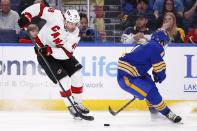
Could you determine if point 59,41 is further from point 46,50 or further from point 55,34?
point 46,50

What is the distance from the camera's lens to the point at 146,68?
4754 millimetres

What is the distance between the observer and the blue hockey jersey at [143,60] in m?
4.59

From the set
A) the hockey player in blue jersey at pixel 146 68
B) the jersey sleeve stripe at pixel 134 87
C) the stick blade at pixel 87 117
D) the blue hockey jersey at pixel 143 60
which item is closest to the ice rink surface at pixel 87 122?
the stick blade at pixel 87 117

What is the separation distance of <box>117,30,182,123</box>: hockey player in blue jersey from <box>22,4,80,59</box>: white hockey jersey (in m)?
0.58

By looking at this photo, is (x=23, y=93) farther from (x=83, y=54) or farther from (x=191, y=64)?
(x=191, y=64)

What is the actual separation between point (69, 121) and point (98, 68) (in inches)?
40.7

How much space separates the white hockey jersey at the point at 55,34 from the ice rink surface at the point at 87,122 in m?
0.72

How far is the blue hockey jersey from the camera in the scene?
4594 millimetres

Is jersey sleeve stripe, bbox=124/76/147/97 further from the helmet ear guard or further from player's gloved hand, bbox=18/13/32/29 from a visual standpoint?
player's gloved hand, bbox=18/13/32/29

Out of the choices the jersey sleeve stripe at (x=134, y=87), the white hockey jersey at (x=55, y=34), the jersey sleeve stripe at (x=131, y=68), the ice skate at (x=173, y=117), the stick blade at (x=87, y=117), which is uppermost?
the white hockey jersey at (x=55, y=34)

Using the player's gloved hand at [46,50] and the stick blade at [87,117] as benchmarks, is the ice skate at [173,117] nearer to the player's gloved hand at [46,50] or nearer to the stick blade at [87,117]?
the stick blade at [87,117]

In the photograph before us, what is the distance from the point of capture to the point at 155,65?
4.59m

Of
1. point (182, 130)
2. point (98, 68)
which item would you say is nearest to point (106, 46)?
point (98, 68)

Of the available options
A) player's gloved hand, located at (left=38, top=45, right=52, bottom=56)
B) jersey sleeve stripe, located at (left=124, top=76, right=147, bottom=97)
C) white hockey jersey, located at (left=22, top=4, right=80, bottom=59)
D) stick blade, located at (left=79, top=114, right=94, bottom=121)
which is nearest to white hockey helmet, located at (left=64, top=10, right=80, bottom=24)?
white hockey jersey, located at (left=22, top=4, right=80, bottom=59)
